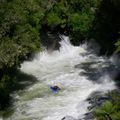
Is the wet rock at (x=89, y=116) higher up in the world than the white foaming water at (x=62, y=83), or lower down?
lower down

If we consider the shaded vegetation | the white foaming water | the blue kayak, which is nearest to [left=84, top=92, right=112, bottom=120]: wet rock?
the white foaming water

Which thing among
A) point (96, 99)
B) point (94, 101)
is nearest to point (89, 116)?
point (94, 101)

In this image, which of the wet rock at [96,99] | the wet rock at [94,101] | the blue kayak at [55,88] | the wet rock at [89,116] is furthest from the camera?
the blue kayak at [55,88]

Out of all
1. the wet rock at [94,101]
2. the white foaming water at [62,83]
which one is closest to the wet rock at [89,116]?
the wet rock at [94,101]

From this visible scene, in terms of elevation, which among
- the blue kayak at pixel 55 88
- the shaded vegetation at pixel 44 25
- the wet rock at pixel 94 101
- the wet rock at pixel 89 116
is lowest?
the wet rock at pixel 89 116

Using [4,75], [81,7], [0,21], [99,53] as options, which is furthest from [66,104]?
[81,7]

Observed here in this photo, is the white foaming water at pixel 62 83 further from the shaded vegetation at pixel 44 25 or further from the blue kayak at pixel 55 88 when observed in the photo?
the shaded vegetation at pixel 44 25

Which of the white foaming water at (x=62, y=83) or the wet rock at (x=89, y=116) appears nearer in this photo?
the wet rock at (x=89, y=116)

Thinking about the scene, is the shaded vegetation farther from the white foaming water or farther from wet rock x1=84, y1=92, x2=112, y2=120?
wet rock x1=84, y1=92, x2=112, y2=120

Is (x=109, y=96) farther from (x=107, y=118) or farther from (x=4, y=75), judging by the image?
(x=4, y=75)
